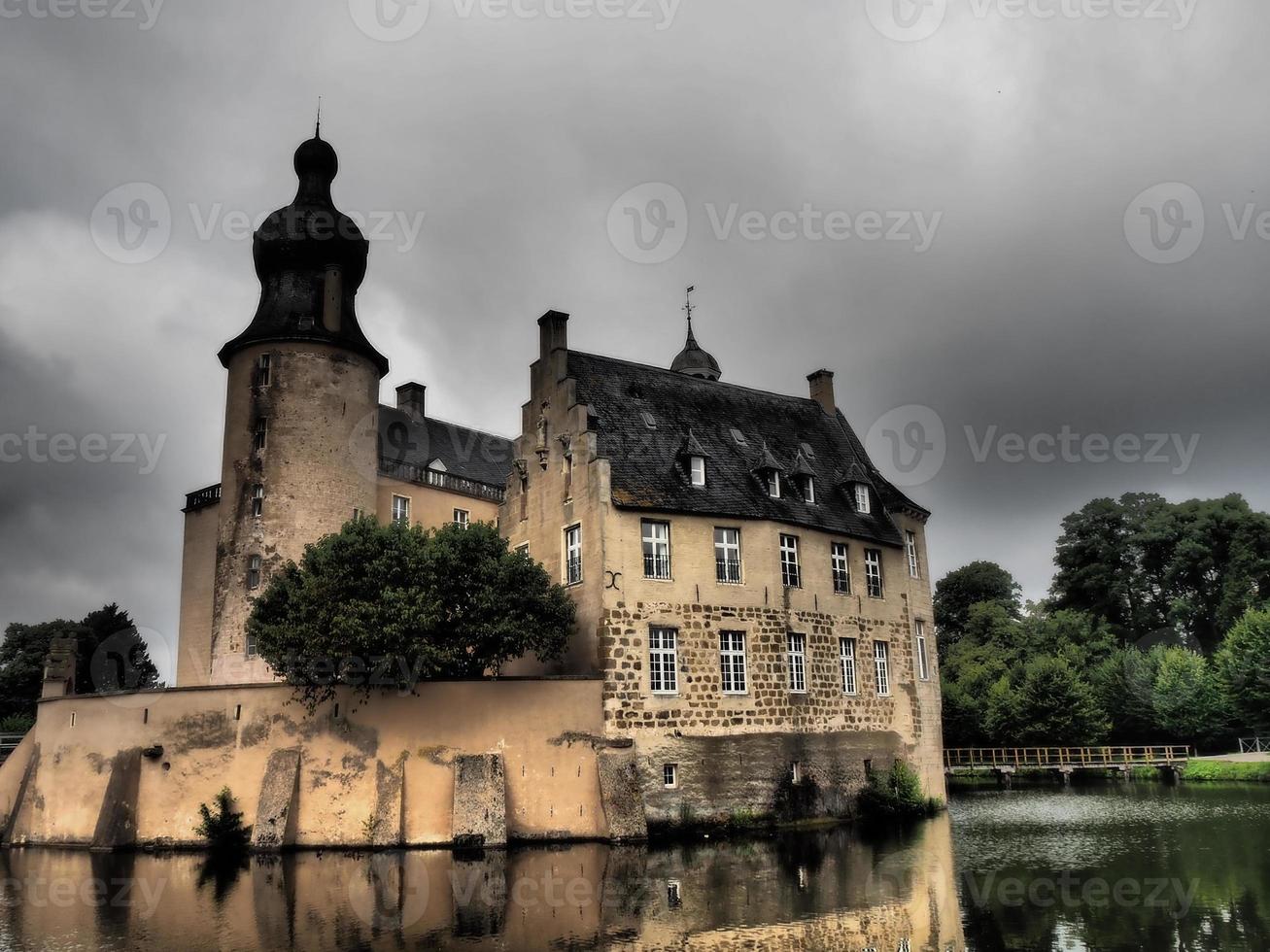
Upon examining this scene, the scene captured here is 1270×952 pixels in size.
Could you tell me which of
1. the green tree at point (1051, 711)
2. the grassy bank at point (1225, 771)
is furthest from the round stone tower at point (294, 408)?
the grassy bank at point (1225, 771)

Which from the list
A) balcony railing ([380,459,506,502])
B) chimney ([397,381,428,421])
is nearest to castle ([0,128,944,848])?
balcony railing ([380,459,506,502])

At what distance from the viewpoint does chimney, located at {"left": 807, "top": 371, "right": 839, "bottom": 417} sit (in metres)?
40.5

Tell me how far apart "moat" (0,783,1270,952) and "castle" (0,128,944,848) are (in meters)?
1.89

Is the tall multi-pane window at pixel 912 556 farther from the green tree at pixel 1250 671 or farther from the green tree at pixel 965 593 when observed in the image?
the green tree at pixel 965 593

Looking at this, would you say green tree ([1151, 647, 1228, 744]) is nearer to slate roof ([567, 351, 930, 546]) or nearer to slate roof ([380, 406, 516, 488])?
slate roof ([567, 351, 930, 546])

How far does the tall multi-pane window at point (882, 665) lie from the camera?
111 ft

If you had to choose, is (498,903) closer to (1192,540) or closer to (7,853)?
(7,853)

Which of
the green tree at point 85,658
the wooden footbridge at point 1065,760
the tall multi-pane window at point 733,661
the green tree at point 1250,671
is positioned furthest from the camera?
the green tree at point 85,658

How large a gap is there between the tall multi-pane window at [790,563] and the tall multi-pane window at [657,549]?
389cm

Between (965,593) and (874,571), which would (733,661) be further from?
(965,593)

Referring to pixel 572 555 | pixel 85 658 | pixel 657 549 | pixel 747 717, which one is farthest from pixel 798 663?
pixel 85 658

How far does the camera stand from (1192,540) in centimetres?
6538

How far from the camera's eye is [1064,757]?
53906mm

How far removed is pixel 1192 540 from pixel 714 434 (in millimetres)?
44420
